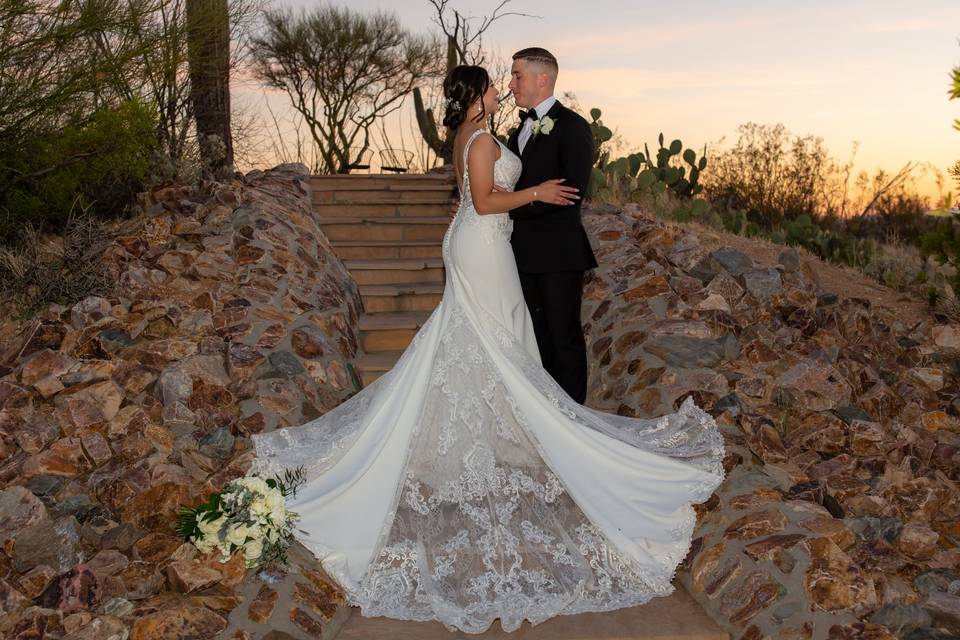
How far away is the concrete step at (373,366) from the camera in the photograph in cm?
852

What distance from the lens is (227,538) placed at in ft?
16.1

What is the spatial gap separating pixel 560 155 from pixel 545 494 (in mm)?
2202

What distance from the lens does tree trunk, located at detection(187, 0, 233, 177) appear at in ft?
39.0

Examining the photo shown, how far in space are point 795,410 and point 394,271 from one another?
16.3ft

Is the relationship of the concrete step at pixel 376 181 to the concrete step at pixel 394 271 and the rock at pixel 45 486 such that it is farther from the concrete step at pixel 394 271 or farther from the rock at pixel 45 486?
the rock at pixel 45 486

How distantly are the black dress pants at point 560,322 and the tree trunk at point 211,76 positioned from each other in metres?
6.84

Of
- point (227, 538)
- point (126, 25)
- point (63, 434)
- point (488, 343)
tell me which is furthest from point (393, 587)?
point (126, 25)

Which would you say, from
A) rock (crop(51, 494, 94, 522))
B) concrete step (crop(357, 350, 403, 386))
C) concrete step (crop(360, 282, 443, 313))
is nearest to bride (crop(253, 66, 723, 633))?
rock (crop(51, 494, 94, 522))

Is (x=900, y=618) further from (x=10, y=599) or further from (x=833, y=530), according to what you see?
(x=10, y=599)

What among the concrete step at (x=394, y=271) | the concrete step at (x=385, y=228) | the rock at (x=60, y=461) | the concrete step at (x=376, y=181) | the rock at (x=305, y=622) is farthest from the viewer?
the concrete step at (x=376, y=181)

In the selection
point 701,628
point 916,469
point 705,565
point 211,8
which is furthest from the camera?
point 211,8

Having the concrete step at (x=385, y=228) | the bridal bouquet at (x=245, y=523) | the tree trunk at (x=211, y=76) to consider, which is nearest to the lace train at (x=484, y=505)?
the bridal bouquet at (x=245, y=523)

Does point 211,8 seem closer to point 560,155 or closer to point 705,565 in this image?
point 560,155

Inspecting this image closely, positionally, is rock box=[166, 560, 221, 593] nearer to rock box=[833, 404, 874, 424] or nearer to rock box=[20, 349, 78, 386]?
rock box=[20, 349, 78, 386]
